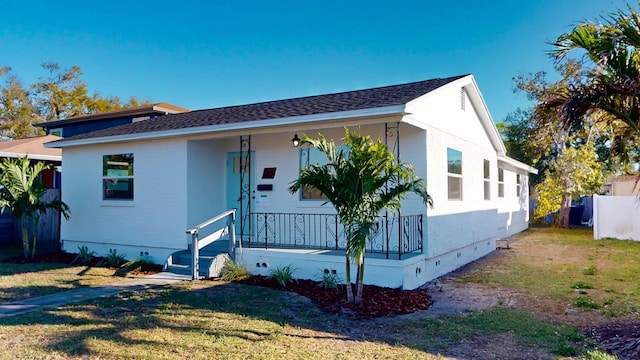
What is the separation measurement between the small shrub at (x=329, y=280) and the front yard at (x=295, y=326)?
0.64 m

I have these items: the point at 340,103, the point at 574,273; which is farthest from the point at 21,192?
the point at 574,273

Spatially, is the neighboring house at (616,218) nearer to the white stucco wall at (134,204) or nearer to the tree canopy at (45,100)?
the white stucco wall at (134,204)

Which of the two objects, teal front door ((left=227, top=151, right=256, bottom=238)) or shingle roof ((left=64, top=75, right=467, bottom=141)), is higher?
shingle roof ((left=64, top=75, right=467, bottom=141))

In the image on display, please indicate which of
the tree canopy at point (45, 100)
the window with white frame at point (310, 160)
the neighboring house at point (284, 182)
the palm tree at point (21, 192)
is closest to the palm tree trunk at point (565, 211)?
the neighboring house at point (284, 182)

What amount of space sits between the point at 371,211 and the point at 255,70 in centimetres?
1511

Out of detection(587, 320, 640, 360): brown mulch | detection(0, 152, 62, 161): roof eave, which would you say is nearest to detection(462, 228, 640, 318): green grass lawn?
detection(587, 320, 640, 360): brown mulch

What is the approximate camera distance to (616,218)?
1540cm

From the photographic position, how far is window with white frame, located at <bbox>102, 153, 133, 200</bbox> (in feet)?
36.0

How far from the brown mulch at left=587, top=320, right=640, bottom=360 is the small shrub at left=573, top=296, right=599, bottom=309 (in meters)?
0.80

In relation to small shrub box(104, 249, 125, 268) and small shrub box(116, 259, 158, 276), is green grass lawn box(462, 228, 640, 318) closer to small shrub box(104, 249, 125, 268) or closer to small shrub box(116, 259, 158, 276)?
small shrub box(116, 259, 158, 276)

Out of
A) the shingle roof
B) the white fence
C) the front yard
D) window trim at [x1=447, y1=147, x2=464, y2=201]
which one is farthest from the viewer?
the white fence

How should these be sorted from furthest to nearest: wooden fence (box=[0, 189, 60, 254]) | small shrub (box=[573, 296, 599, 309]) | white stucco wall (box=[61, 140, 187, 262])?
wooden fence (box=[0, 189, 60, 254])
white stucco wall (box=[61, 140, 187, 262])
small shrub (box=[573, 296, 599, 309])

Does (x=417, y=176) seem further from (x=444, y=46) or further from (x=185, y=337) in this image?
(x=444, y=46)

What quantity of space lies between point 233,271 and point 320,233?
6.89 ft
